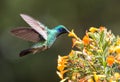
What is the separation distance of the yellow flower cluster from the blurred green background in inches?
353

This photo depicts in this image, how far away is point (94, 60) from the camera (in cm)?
494

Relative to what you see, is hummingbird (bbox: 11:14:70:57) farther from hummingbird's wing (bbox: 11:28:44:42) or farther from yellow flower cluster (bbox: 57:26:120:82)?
yellow flower cluster (bbox: 57:26:120:82)

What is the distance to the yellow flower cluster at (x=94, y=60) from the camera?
4.82m

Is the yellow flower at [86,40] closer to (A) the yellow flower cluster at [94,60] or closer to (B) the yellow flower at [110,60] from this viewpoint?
(A) the yellow flower cluster at [94,60]

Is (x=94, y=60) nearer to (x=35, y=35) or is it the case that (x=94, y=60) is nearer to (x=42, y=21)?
(x=35, y=35)

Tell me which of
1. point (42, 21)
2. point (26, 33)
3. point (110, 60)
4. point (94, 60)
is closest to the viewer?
point (110, 60)

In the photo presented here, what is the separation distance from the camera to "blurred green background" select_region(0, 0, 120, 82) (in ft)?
47.0

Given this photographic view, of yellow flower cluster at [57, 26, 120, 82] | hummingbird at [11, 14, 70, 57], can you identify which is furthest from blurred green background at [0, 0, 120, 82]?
yellow flower cluster at [57, 26, 120, 82]

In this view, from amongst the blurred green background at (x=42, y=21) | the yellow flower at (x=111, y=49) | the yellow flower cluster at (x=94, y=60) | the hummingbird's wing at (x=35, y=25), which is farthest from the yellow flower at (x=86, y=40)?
the blurred green background at (x=42, y=21)

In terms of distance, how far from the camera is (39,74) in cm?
1465

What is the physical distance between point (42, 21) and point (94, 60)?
948 centimetres

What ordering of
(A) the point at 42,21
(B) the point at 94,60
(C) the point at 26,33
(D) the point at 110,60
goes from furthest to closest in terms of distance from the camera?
→ 1. (A) the point at 42,21
2. (C) the point at 26,33
3. (B) the point at 94,60
4. (D) the point at 110,60

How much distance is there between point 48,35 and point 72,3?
9.24 metres

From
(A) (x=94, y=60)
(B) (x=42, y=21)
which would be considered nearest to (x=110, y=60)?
(A) (x=94, y=60)
